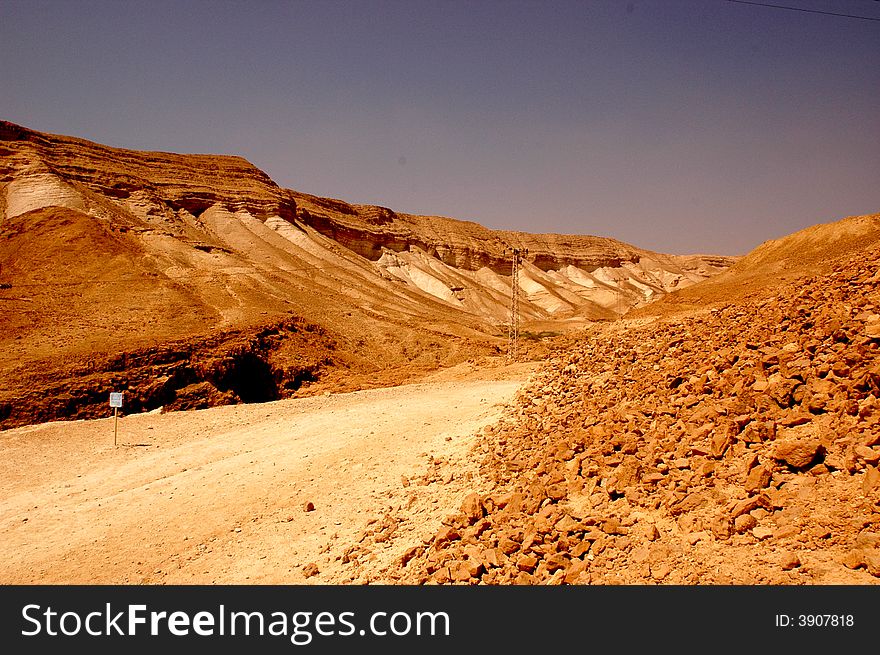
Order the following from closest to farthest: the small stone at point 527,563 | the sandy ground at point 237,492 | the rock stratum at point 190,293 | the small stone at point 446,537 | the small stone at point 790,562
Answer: the small stone at point 790,562
the small stone at point 527,563
the small stone at point 446,537
the sandy ground at point 237,492
the rock stratum at point 190,293

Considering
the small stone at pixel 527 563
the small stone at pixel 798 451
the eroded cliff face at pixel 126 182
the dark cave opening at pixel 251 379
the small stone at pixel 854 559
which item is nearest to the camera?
the small stone at pixel 854 559

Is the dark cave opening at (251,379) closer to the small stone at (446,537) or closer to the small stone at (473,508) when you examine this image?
the small stone at (473,508)

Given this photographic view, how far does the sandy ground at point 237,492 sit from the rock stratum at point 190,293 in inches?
118

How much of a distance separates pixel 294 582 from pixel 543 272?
84.2m

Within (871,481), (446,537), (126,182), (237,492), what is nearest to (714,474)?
(871,481)

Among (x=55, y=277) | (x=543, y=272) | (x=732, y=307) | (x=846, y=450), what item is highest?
(x=543, y=272)

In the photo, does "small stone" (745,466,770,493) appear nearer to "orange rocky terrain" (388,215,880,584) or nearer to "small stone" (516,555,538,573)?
"orange rocky terrain" (388,215,880,584)

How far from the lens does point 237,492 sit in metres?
10.2

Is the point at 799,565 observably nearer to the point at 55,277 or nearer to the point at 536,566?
the point at 536,566

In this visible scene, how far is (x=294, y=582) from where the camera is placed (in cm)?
676

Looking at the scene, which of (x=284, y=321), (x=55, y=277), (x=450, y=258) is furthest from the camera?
(x=450, y=258)

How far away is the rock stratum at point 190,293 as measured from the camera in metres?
18.6

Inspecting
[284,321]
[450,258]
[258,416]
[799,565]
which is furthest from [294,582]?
[450,258]

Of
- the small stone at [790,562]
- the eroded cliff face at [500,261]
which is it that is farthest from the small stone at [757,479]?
the eroded cliff face at [500,261]
